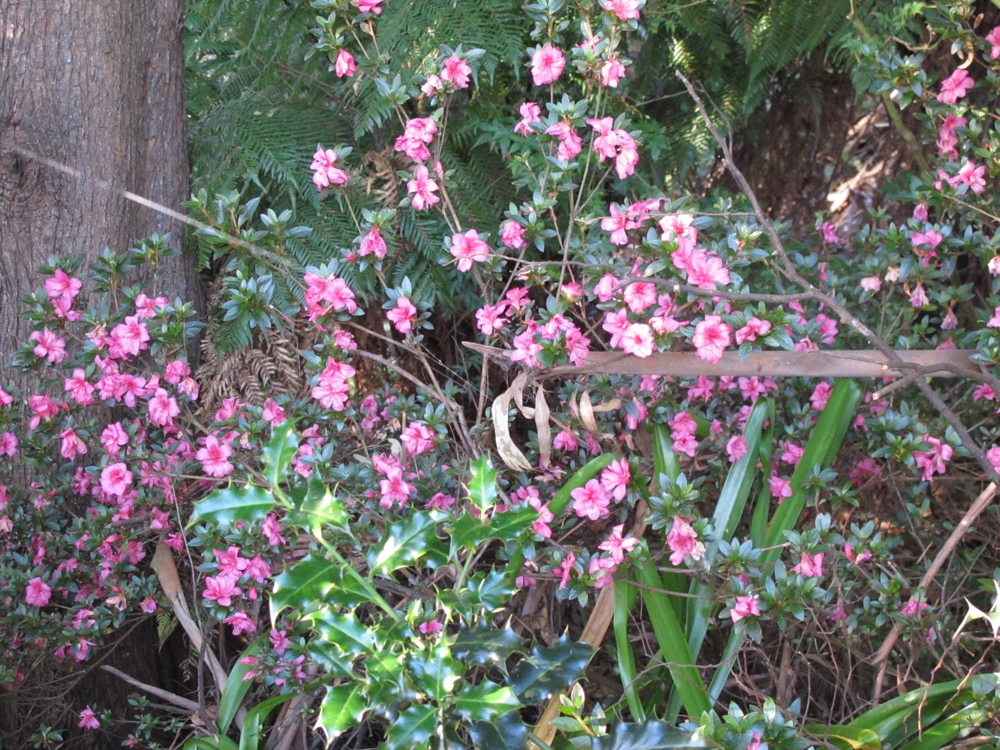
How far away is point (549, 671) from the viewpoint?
4.61 feet

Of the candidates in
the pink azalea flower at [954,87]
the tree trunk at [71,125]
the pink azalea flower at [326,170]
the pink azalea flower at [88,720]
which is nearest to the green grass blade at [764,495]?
the pink azalea flower at [954,87]

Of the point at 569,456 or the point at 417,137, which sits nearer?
the point at 417,137

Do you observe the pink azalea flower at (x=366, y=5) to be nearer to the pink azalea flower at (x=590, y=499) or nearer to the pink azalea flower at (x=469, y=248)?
the pink azalea flower at (x=469, y=248)

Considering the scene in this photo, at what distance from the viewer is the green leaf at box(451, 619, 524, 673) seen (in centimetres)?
129

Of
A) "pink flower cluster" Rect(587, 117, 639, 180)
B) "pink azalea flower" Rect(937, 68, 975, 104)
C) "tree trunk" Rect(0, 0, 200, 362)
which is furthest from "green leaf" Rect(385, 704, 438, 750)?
"pink azalea flower" Rect(937, 68, 975, 104)

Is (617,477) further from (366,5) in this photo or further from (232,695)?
(366,5)

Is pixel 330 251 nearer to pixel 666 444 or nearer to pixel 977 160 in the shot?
pixel 666 444

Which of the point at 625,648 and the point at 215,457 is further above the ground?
the point at 215,457

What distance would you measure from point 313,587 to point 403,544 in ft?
0.41

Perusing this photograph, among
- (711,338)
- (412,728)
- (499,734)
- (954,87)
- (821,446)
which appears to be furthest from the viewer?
(954,87)

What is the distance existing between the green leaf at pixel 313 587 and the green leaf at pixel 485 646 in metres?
0.16

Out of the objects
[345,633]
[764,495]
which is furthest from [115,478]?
A: [764,495]

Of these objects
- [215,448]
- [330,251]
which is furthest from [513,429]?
[215,448]

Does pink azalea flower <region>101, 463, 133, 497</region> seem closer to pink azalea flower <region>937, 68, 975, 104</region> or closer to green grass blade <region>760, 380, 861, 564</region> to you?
green grass blade <region>760, 380, 861, 564</region>
